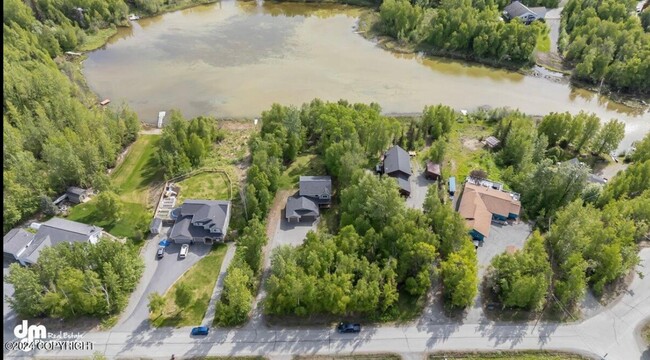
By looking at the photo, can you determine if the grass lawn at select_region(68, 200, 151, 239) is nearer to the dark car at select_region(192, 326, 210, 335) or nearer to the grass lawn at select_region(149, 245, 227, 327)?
the grass lawn at select_region(149, 245, 227, 327)

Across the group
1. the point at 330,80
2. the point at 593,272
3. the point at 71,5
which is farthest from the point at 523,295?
the point at 71,5

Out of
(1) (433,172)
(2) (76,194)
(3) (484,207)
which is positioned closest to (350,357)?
(3) (484,207)

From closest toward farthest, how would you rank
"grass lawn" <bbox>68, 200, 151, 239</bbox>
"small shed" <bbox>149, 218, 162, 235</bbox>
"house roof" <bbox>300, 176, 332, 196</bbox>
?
1. "small shed" <bbox>149, 218, 162, 235</bbox>
2. "grass lawn" <bbox>68, 200, 151, 239</bbox>
3. "house roof" <bbox>300, 176, 332, 196</bbox>

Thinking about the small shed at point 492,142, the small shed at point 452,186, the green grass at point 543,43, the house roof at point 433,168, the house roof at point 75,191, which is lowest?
the house roof at point 75,191

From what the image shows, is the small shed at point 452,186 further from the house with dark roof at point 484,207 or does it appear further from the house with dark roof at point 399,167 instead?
the house with dark roof at point 399,167

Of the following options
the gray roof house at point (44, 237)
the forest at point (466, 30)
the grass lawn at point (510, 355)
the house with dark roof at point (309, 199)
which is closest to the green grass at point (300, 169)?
the house with dark roof at point (309, 199)

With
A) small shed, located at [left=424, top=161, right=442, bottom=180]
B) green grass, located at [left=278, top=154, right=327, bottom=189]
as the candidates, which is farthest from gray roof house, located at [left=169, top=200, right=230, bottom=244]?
small shed, located at [left=424, top=161, right=442, bottom=180]
